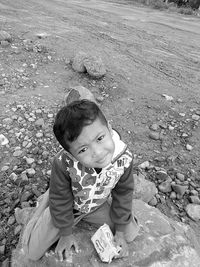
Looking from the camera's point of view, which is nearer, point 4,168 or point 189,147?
point 4,168

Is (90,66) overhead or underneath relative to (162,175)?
overhead

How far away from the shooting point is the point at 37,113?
4.12 metres

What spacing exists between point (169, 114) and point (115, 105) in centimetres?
84

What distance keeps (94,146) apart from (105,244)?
0.77 meters

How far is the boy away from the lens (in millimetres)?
1608

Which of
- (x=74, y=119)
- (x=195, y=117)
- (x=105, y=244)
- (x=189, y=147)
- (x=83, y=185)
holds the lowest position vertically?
(x=189, y=147)

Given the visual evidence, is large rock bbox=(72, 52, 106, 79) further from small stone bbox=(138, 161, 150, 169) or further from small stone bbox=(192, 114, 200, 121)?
small stone bbox=(138, 161, 150, 169)

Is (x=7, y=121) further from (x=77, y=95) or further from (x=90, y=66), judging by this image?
(x=90, y=66)

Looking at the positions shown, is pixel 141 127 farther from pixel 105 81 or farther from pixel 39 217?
pixel 39 217

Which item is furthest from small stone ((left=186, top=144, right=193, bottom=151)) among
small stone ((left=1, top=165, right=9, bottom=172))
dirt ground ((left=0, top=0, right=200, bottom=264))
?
small stone ((left=1, top=165, right=9, bottom=172))

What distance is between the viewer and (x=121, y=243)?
208 centimetres

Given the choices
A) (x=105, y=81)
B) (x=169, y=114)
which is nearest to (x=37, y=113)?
(x=105, y=81)

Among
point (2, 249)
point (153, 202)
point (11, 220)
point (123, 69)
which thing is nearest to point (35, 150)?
point (11, 220)

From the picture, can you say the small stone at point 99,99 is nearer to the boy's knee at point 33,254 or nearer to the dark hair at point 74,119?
the boy's knee at point 33,254
